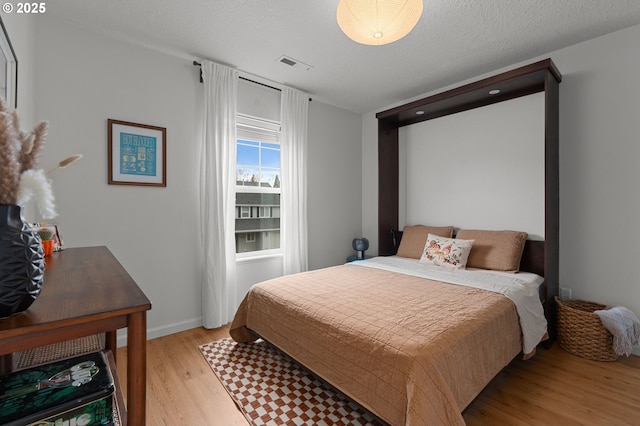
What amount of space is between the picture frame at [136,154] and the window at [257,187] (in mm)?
794

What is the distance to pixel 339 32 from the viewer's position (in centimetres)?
237

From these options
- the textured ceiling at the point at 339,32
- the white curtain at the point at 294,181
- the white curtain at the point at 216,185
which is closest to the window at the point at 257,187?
the white curtain at the point at 294,181

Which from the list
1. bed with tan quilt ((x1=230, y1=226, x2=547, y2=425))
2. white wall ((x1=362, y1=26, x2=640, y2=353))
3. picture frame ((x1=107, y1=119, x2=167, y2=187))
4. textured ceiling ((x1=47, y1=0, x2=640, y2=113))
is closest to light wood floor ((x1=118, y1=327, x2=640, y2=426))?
bed with tan quilt ((x1=230, y1=226, x2=547, y2=425))

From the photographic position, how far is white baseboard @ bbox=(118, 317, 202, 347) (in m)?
2.45

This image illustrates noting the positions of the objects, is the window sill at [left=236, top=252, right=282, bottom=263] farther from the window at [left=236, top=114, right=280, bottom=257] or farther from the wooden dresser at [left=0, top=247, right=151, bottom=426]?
the wooden dresser at [left=0, top=247, right=151, bottom=426]

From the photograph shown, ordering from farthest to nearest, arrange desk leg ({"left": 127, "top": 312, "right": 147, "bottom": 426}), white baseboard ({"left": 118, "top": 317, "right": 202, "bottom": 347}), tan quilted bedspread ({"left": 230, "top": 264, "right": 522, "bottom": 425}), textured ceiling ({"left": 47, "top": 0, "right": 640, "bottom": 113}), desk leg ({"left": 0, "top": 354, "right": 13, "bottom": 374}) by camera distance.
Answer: white baseboard ({"left": 118, "top": 317, "right": 202, "bottom": 347}) < textured ceiling ({"left": 47, "top": 0, "right": 640, "bottom": 113}) < tan quilted bedspread ({"left": 230, "top": 264, "right": 522, "bottom": 425}) < desk leg ({"left": 0, "top": 354, "right": 13, "bottom": 374}) < desk leg ({"left": 127, "top": 312, "right": 147, "bottom": 426})

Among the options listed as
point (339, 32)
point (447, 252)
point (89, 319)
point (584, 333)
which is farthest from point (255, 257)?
point (584, 333)

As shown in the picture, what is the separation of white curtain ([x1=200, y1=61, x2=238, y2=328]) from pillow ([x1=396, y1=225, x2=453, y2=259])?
2021 mm

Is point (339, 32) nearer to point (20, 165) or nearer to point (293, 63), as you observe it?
point (293, 63)

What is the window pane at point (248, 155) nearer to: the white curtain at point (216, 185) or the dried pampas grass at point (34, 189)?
the white curtain at point (216, 185)

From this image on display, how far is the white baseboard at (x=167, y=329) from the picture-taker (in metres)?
2.45

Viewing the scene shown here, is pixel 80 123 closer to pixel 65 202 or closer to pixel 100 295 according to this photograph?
pixel 65 202

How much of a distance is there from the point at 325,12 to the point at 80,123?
205 cm

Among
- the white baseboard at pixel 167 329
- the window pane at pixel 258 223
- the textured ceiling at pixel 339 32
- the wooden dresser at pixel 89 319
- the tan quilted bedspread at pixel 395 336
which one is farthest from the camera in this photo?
the window pane at pixel 258 223
